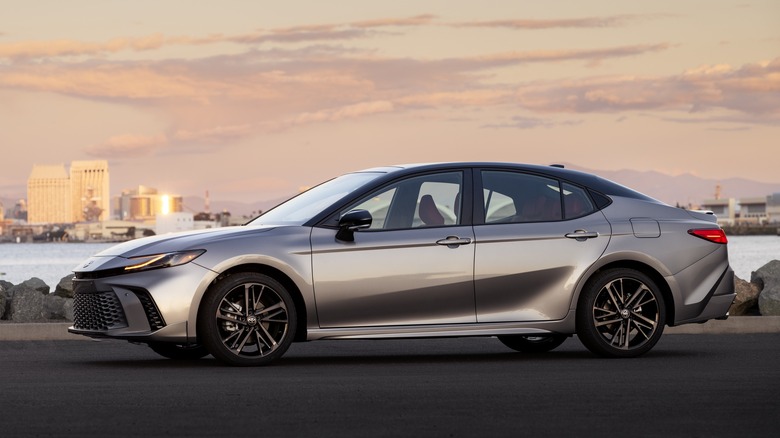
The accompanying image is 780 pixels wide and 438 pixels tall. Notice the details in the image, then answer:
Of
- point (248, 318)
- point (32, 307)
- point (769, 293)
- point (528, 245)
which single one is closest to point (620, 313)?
point (528, 245)

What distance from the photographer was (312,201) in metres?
12.0

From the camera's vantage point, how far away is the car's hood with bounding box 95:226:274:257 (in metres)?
11.1

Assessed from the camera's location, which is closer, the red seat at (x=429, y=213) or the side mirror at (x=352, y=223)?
the side mirror at (x=352, y=223)

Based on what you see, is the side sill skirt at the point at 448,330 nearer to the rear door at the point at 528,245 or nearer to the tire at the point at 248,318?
the rear door at the point at 528,245

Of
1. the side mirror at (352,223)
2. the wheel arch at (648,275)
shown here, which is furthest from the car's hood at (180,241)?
the wheel arch at (648,275)

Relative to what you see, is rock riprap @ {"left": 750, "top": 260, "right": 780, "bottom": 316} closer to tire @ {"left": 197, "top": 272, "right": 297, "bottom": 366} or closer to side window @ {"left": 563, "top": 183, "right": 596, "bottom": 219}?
side window @ {"left": 563, "top": 183, "right": 596, "bottom": 219}

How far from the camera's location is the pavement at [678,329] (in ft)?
48.4

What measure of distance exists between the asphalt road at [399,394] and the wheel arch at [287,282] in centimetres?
32

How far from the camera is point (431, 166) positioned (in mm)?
11984

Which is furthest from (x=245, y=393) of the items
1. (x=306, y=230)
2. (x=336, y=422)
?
(x=306, y=230)

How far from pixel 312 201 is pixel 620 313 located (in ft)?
9.22

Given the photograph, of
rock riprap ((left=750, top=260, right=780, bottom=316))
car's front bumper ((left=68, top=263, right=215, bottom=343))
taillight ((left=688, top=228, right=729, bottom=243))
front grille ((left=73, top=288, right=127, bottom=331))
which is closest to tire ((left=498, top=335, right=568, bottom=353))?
taillight ((left=688, top=228, right=729, bottom=243))

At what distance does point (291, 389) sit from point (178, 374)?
5.06ft

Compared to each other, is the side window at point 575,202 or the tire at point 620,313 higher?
the side window at point 575,202
